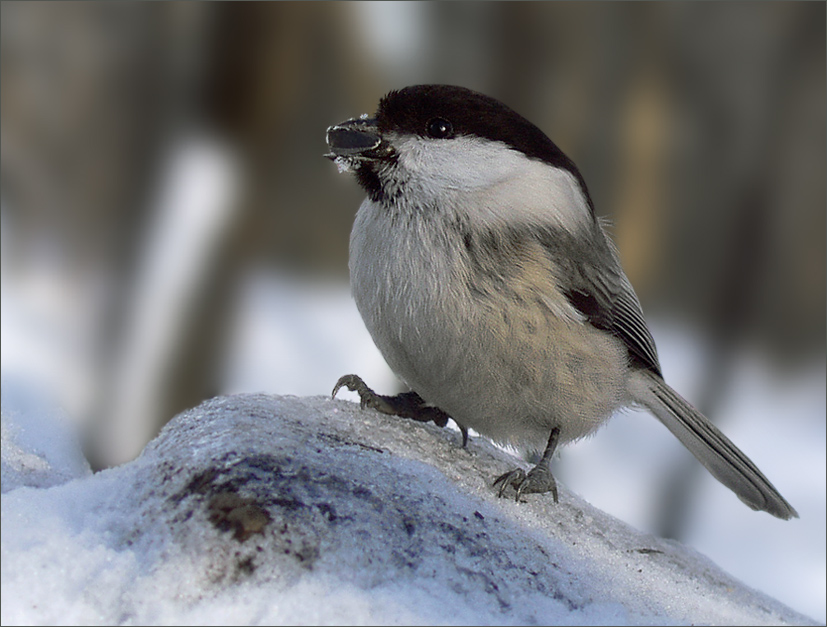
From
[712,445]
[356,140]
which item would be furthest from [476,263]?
[712,445]

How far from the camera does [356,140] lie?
1168 mm

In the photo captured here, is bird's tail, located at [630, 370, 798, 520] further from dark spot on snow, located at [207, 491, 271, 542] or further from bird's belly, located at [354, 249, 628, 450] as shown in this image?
dark spot on snow, located at [207, 491, 271, 542]

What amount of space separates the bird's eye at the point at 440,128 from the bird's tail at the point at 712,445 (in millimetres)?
593

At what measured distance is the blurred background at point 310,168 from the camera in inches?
88.8

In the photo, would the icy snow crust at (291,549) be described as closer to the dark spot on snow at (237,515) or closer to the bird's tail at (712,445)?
the dark spot on snow at (237,515)

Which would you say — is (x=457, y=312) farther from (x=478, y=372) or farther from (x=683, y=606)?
(x=683, y=606)

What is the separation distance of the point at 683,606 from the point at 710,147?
216cm

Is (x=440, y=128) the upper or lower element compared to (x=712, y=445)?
upper

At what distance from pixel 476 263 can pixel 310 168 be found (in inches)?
61.1

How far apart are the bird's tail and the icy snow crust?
1.35 feet

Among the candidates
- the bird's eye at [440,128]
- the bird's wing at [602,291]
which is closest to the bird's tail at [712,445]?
the bird's wing at [602,291]

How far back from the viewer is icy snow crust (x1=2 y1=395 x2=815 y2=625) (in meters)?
0.67

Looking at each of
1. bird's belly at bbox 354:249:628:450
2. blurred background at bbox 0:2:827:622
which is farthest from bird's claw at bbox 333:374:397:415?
blurred background at bbox 0:2:827:622

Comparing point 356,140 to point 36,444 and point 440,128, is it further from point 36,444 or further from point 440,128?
point 36,444
